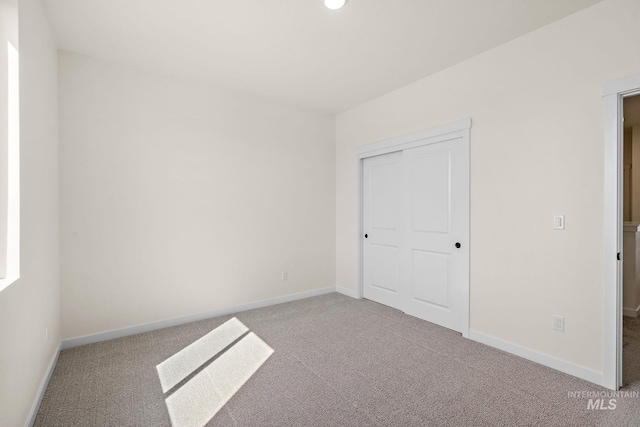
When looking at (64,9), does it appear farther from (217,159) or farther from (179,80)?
(217,159)

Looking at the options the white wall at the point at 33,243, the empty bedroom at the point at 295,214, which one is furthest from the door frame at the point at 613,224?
the white wall at the point at 33,243

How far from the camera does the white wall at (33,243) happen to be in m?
1.60

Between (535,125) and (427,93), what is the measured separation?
4.09 feet

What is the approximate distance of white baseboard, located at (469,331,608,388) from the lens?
93.1 inches

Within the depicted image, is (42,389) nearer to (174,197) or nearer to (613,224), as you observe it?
(174,197)

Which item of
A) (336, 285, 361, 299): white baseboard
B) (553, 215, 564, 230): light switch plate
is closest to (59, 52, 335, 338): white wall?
(336, 285, 361, 299): white baseboard

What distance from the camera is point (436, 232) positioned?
3.55 metres

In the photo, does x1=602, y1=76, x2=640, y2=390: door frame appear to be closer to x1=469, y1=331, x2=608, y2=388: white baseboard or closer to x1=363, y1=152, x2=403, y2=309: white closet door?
x1=469, y1=331, x2=608, y2=388: white baseboard

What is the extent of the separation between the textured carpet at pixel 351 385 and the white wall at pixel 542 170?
1.43ft

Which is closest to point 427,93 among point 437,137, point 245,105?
point 437,137

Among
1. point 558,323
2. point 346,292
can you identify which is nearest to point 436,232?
point 558,323

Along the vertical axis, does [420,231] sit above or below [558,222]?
below

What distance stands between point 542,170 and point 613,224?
25.2 inches

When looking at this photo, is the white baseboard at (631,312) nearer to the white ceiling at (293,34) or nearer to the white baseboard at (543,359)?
the white baseboard at (543,359)
